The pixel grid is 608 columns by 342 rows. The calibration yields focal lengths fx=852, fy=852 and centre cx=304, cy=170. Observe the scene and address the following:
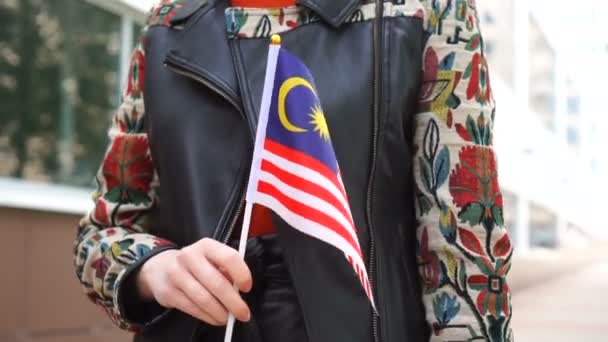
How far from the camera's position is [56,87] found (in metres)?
4.81

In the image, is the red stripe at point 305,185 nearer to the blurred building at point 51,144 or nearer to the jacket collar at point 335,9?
the jacket collar at point 335,9

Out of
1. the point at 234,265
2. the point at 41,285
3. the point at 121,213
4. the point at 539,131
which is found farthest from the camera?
the point at 539,131

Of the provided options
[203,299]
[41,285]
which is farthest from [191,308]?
[41,285]

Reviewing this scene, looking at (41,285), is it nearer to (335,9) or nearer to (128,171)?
(128,171)

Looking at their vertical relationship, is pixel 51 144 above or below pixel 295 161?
below

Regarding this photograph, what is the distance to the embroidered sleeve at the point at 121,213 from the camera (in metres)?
1.40

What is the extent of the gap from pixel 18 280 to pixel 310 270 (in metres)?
3.37

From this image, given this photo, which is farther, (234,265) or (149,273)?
(149,273)

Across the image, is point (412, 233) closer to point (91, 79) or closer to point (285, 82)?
point (285, 82)

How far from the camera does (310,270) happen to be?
126cm

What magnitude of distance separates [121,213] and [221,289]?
1.47 ft

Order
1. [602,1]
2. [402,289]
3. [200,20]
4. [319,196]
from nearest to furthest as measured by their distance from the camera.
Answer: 1. [319,196]
2. [402,289]
3. [200,20]
4. [602,1]

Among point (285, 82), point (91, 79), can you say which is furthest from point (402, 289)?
point (91, 79)

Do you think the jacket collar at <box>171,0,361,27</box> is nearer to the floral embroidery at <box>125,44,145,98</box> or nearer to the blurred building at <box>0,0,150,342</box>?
the floral embroidery at <box>125,44,145,98</box>
